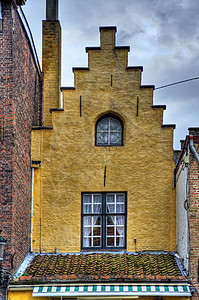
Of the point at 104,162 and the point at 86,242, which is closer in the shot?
the point at 86,242

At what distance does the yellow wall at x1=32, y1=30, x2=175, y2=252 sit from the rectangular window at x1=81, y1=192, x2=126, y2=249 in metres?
0.19

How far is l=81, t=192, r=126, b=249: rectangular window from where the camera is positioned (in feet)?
47.8

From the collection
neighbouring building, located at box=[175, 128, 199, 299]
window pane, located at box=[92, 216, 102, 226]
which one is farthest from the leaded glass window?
neighbouring building, located at box=[175, 128, 199, 299]

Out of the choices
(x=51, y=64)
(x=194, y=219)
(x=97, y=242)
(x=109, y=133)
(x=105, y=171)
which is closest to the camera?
(x=194, y=219)

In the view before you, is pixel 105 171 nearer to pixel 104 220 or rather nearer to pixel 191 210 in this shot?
pixel 104 220

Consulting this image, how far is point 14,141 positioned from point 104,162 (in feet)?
10.2

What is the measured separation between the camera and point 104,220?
14625 millimetres

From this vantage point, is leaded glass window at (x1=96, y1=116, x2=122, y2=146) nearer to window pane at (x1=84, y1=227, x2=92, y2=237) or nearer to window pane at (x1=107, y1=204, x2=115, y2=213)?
window pane at (x1=107, y1=204, x2=115, y2=213)

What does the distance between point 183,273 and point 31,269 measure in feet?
12.6

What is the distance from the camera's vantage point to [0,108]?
12.7 m

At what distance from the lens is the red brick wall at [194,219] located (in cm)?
1221

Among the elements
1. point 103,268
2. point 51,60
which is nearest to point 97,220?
point 103,268

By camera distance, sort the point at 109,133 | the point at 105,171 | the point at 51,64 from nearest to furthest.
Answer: the point at 105,171 < the point at 109,133 < the point at 51,64

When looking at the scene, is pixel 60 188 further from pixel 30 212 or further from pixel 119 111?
pixel 119 111
